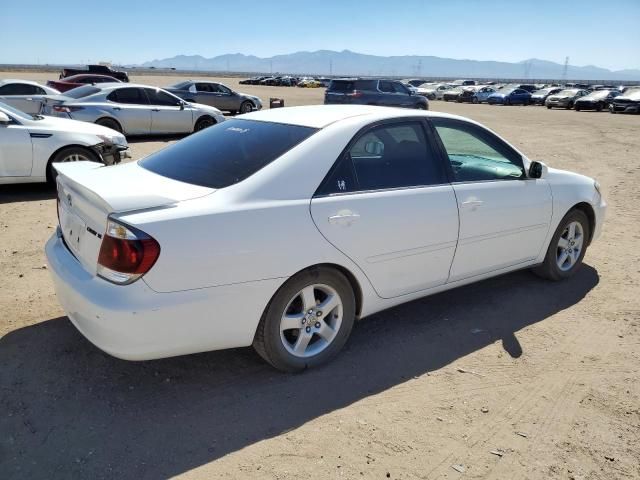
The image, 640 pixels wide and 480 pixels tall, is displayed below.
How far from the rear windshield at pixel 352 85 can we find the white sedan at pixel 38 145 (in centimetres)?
1544

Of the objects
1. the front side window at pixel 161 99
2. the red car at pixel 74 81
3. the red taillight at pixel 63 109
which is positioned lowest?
the red taillight at pixel 63 109

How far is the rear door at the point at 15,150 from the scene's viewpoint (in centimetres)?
693

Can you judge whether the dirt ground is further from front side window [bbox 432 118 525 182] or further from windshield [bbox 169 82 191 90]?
windshield [bbox 169 82 191 90]

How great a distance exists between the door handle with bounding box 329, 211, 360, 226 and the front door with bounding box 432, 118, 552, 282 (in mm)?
972

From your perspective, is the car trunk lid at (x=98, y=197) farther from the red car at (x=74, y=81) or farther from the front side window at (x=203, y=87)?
→ the front side window at (x=203, y=87)

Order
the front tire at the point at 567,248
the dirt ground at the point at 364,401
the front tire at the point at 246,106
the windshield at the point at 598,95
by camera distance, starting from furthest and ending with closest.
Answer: the windshield at the point at 598,95 → the front tire at the point at 246,106 → the front tire at the point at 567,248 → the dirt ground at the point at 364,401

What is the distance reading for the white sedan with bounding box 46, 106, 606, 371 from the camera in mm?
2695

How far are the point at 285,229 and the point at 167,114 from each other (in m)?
11.6

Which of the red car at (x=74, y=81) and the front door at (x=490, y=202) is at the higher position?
the red car at (x=74, y=81)

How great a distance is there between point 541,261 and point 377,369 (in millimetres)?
2172

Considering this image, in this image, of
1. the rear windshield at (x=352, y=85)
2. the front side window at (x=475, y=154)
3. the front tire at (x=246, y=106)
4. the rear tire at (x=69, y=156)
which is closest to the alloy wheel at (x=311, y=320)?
the front side window at (x=475, y=154)

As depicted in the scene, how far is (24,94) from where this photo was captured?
13266 millimetres

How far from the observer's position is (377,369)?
11.2 feet

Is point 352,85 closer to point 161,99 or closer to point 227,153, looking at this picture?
point 161,99
